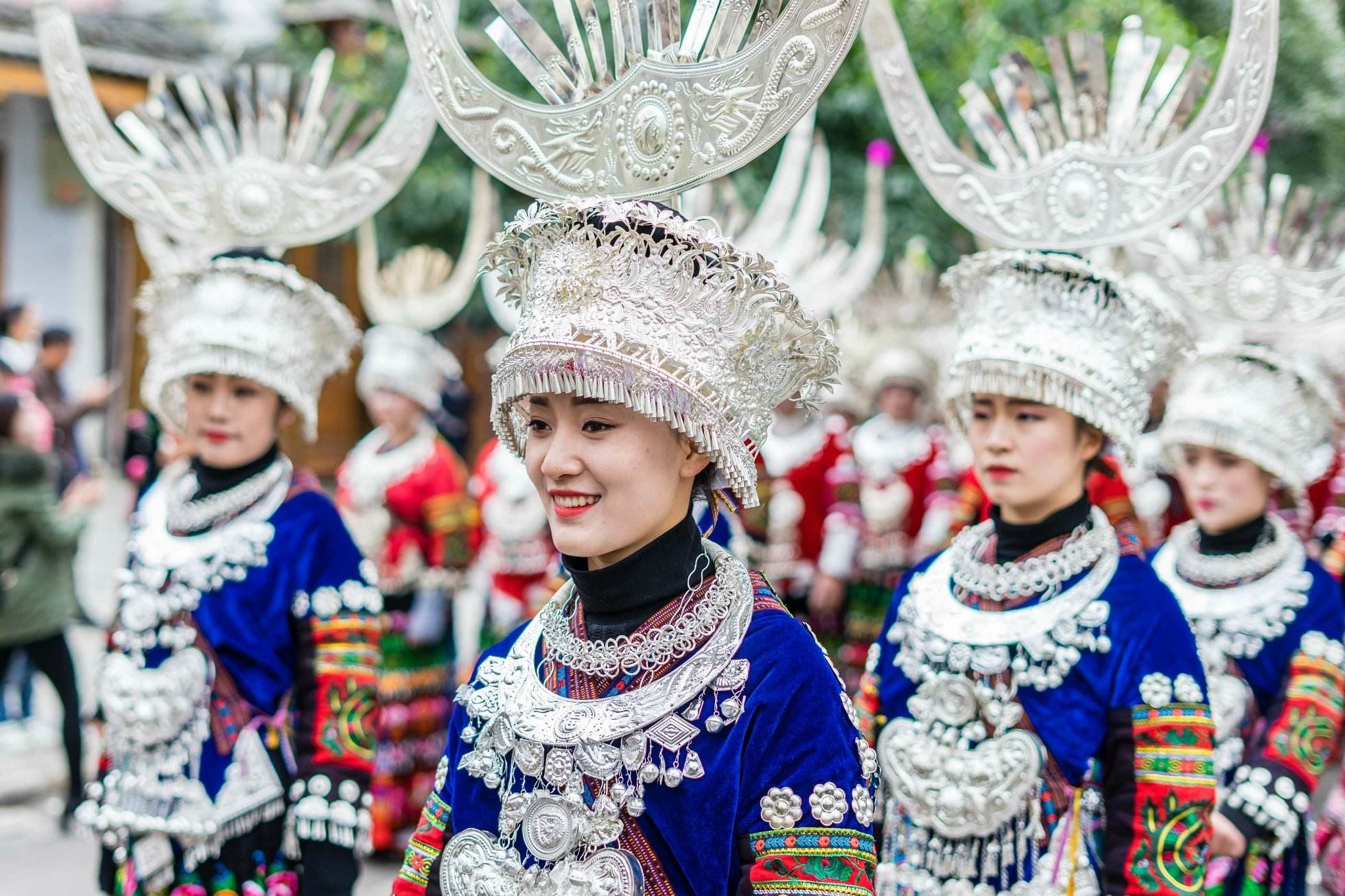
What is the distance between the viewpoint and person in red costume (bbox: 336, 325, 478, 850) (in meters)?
6.75

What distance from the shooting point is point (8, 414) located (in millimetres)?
6695

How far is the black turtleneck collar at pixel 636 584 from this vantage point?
2359mm

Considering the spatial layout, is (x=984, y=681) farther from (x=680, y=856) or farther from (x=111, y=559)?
(x=111, y=559)

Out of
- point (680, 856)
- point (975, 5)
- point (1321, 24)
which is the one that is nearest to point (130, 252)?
point (975, 5)

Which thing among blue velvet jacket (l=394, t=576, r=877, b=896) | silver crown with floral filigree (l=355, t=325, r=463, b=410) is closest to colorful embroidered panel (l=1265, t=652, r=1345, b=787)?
blue velvet jacket (l=394, t=576, r=877, b=896)

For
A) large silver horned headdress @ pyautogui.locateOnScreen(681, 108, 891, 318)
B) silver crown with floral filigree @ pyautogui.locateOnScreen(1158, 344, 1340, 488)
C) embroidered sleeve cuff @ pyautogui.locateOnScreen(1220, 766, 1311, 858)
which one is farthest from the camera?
large silver horned headdress @ pyautogui.locateOnScreen(681, 108, 891, 318)

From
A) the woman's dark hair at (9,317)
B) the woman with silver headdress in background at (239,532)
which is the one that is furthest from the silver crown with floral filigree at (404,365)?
the woman's dark hair at (9,317)

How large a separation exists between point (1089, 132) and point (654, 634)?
1.88 m

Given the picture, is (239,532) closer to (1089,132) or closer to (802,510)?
(1089,132)

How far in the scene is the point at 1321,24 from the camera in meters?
10.1

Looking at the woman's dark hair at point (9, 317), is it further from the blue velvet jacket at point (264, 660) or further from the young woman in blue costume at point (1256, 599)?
the young woman in blue costume at point (1256, 599)

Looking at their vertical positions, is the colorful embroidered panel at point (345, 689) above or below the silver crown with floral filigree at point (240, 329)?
below

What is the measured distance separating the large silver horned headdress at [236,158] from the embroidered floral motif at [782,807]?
236cm

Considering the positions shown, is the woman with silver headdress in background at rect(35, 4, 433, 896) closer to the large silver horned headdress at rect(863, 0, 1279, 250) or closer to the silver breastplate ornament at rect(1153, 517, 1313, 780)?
the large silver horned headdress at rect(863, 0, 1279, 250)
